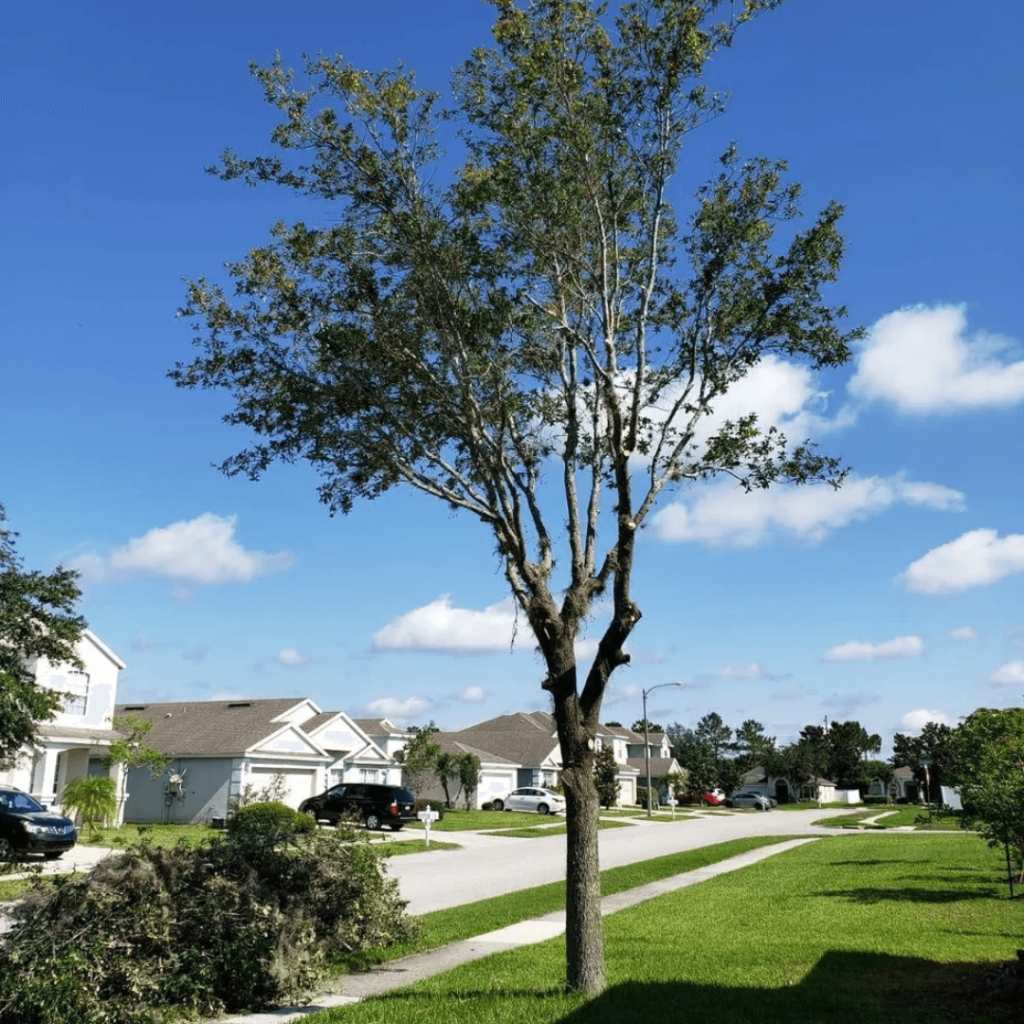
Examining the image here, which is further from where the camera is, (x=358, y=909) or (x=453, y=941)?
(x=453, y=941)

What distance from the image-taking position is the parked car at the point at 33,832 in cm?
2186

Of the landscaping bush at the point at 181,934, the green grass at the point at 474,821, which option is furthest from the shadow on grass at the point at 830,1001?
the green grass at the point at 474,821

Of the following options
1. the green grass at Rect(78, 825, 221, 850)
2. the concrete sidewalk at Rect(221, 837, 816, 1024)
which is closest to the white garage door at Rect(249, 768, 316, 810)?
the green grass at Rect(78, 825, 221, 850)

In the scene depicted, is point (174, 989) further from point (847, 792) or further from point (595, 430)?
point (847, 792)

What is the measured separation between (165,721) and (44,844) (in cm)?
2203

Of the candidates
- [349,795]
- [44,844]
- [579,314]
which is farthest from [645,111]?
[349,795]

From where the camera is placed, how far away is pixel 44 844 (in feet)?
72.7

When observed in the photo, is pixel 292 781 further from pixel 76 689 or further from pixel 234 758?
pixel 76 689

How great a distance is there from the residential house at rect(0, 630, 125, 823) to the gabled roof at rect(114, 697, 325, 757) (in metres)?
3.54

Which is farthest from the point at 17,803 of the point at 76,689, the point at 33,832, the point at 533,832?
the point at 533,832

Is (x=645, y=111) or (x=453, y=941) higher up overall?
(x=645, y=111)

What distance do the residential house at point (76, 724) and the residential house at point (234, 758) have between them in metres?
3.20

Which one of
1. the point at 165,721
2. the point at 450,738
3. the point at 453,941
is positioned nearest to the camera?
the point at 453,941

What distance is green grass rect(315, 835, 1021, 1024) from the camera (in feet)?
27.8
